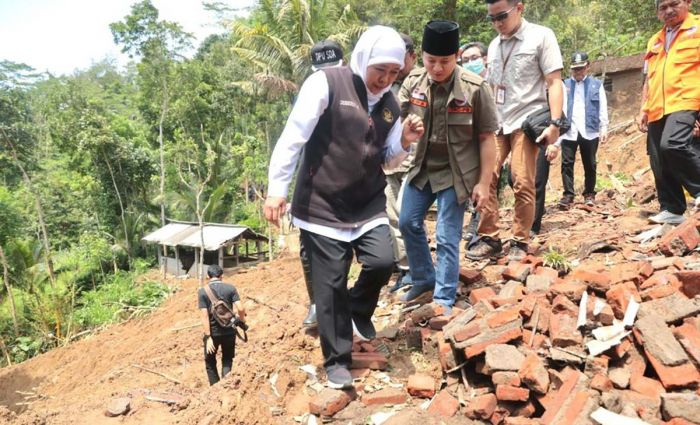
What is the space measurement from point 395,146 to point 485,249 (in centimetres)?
203

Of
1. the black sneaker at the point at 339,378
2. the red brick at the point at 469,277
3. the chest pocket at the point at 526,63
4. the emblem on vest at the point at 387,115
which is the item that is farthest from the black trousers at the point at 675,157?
the black sneaker at the point at 339,378

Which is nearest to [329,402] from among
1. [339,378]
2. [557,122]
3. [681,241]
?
[339,378]

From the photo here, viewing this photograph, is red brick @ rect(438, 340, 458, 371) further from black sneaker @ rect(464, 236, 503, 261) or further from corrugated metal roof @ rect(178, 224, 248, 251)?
corrugated metal roof @ rect(178, 224, 248, 251)

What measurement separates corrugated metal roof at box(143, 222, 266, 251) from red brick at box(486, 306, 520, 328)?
15.4 metres

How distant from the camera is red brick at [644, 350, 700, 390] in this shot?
7.70ft

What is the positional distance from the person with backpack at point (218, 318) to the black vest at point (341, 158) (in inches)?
114

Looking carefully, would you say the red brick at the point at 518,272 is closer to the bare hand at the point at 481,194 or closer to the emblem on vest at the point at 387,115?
the bare hand at the point at 481,194

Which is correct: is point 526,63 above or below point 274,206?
above

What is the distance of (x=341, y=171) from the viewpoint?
2805mm

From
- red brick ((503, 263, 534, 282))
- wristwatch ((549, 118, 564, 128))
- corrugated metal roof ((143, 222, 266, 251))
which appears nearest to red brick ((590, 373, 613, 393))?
red brick ((503, 263, 534, 282))

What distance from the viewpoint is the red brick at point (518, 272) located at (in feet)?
12.3

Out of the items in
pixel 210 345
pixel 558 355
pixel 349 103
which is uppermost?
pixel 349 103

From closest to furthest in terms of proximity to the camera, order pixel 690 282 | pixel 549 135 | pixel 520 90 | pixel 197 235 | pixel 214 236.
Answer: pixel 690 282
pixel 549 135
pixel 520 90
pixel 214 236
pixel 197 235

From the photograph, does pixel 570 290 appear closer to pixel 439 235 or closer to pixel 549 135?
pixel 439 235
